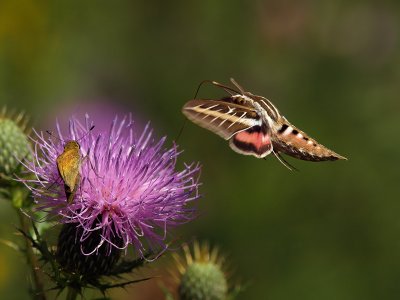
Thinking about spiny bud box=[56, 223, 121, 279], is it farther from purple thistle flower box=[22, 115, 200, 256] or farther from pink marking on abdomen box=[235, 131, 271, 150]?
pink marking on abdomen box=[235, 131, 271, 150]

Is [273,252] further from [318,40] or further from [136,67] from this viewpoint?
[136,67]

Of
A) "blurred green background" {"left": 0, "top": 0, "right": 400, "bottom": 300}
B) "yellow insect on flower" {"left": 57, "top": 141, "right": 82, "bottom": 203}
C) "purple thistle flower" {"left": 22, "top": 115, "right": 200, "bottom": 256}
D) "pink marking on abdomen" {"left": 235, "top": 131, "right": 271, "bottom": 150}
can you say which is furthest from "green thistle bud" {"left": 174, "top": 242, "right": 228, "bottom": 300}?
"blurred green background" {"left": 0, "top": 0, "right": 400, "bottom": 300}

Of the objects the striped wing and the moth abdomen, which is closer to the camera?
the striped wing

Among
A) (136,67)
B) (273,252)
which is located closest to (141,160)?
(273,252)

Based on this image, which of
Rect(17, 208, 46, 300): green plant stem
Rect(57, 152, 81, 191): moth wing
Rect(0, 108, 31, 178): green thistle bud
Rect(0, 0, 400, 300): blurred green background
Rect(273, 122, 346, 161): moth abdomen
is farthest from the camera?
Rect(0, 0, 400, 300): blurred green background

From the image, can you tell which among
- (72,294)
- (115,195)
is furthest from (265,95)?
(72,294)

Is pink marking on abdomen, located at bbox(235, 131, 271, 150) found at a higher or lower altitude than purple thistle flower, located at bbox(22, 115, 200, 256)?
higher
